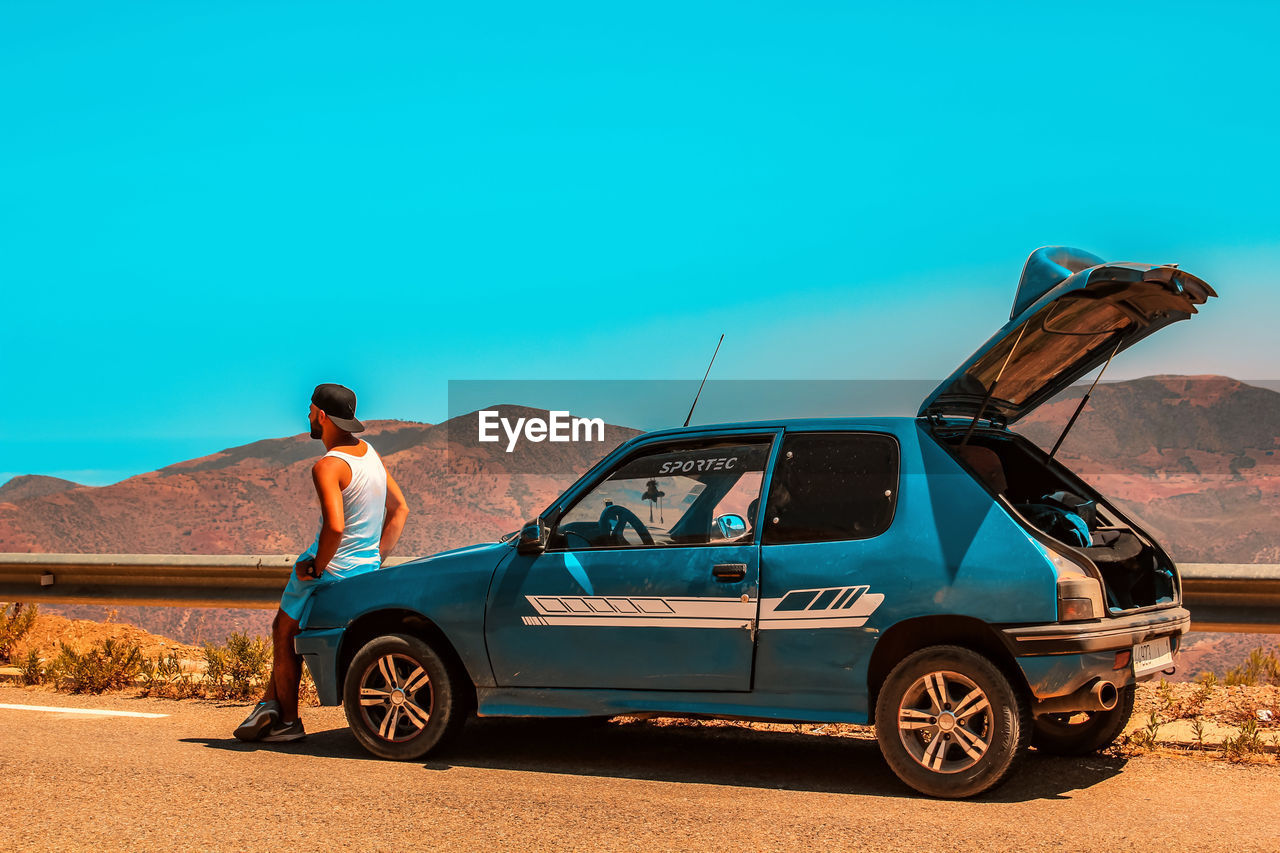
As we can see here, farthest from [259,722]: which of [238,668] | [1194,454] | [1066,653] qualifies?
[1194,454]

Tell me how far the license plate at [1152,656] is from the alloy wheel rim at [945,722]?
789 mm

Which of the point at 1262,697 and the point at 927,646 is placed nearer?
the point at 927,646

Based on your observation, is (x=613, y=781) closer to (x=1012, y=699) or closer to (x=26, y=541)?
(x=1012, y=699)

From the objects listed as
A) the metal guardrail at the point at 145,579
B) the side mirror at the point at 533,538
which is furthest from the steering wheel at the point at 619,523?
the metal guardrail at the point at 145,579

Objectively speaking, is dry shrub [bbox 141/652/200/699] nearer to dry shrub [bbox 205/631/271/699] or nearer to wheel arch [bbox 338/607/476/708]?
dry shrub [bbox 205/631/271/699]

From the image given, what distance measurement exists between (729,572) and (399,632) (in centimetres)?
206

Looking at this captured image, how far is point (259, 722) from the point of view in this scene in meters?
7.33

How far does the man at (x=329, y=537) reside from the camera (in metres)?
7.25

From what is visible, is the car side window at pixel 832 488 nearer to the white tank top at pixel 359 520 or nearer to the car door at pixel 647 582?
the car door at pixel 647 582

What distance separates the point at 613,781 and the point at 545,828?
1.04 meters

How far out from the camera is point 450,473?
48.0 m

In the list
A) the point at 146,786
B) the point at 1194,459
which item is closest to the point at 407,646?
the point at 146,786

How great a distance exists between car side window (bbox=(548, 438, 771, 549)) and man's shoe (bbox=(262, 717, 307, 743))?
6.93ft

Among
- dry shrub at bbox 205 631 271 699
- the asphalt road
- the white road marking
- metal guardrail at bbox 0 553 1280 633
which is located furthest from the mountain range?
the asphalt road
